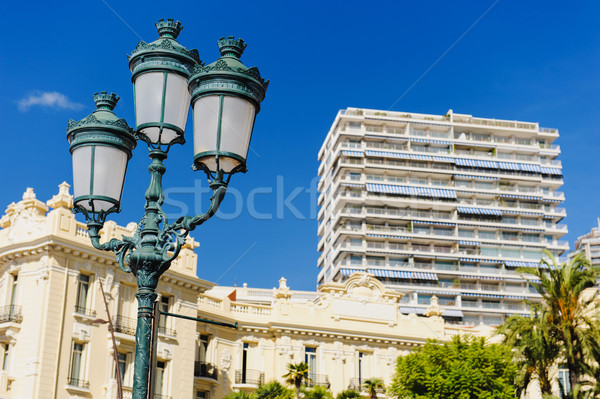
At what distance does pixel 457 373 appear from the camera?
3741 centimetres

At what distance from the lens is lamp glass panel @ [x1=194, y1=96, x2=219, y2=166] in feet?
27.0

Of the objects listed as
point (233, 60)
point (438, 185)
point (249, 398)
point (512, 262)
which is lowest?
point (249, 398)

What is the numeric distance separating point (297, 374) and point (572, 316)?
1442 cm

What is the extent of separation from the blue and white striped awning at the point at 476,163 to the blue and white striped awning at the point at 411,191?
432 cm

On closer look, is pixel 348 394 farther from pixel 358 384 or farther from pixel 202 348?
pixel 202 348

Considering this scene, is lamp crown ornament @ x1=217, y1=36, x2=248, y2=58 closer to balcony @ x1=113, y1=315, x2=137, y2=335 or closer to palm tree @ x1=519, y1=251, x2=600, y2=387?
balcony @ x1=113, y1=315, x2=137, y2=335

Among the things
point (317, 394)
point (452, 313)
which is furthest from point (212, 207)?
point (452, 313)

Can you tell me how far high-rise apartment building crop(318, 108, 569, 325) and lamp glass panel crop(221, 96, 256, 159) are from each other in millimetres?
84580

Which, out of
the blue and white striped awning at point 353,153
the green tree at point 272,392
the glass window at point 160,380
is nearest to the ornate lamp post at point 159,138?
the green tree at point 272,392

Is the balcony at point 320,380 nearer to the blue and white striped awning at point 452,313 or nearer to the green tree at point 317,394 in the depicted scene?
the green tree at point 317,394

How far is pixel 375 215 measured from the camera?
317 feet

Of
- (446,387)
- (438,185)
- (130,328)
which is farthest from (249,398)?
(438,185)

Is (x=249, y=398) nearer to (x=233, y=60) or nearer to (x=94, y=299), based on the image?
(x=94, y=299)

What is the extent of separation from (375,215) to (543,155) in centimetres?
2664
